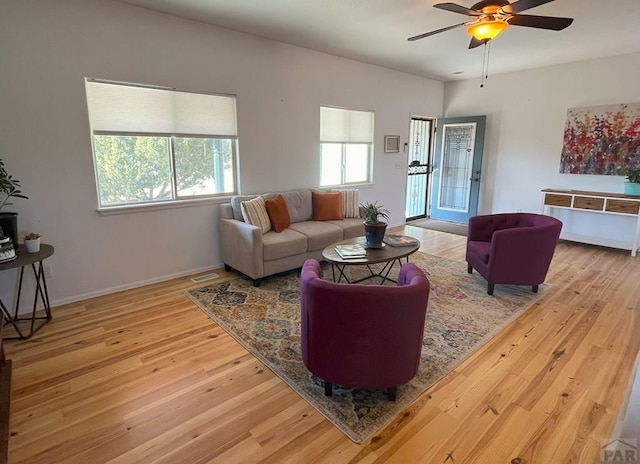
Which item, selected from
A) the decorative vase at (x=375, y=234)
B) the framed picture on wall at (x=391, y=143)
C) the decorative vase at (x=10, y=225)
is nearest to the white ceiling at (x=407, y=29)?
the framed picture on wall at (x=391, y=143)

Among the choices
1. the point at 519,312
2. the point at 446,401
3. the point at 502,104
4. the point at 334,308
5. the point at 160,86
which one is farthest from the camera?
the point at 502,104

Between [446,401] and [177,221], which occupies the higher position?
[177,221]

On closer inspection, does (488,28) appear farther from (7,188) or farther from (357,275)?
(7,188)

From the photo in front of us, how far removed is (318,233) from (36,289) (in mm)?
2610

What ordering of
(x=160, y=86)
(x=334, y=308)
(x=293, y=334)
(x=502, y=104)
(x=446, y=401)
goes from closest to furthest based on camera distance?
(x=334, y=308) → (x=446, y=401) → (x=293, y=334) → (x=160, y=86) → (x=502, y=104)

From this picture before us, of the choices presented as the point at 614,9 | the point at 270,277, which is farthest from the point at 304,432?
the point at 614,9

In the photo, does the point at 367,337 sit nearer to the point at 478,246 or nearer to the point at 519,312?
the point at 519,312

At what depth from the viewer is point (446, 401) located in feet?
6.75

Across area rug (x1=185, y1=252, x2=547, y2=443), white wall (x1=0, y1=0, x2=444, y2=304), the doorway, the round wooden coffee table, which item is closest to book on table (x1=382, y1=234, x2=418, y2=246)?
the round wooden coffee table

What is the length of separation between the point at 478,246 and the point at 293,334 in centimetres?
223

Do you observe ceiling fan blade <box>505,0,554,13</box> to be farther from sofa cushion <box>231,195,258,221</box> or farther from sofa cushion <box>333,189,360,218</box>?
sofa cushion <box>231,195,258,221</box>

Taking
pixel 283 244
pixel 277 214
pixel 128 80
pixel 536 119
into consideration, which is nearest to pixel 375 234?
pixel 283 244

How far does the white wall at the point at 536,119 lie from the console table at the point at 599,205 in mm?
300

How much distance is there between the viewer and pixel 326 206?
182 inches
